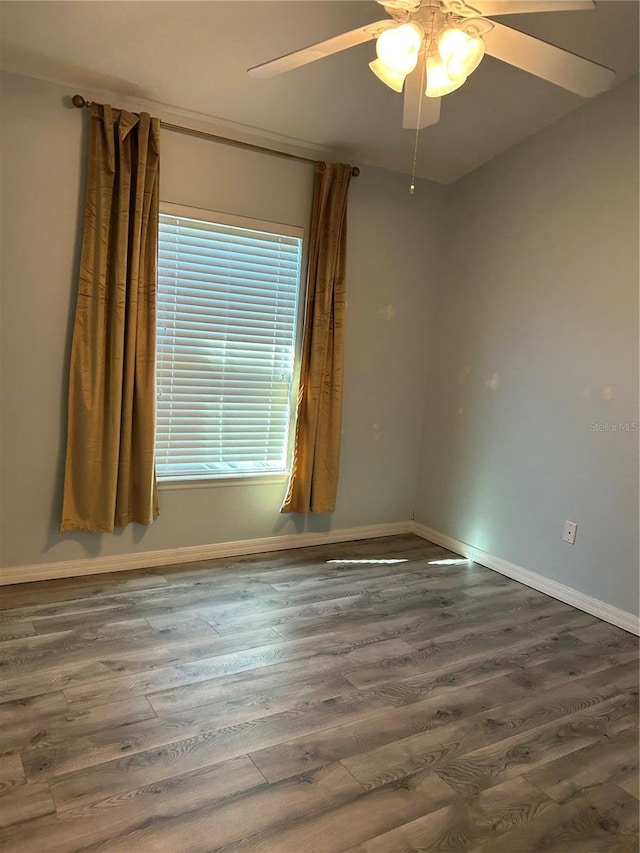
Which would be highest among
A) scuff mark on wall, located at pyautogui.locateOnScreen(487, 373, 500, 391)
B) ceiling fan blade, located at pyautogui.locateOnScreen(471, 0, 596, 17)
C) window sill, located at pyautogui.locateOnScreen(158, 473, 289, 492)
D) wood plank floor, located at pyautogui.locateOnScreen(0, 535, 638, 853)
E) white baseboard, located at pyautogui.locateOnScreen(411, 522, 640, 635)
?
ceiling fan blade, located at pyautogui.locateOnScreen(471, 0, 596, 17)

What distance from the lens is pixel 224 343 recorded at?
3.56 meters

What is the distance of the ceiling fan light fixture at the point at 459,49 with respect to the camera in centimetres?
183

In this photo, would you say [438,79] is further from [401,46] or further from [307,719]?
[307,719]

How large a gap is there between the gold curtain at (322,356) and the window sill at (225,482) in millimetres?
113

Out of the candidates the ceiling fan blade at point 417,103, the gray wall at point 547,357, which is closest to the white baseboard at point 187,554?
the gray wall at point 547,357

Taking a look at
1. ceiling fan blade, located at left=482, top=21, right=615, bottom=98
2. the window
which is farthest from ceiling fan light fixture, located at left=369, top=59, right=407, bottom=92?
the window

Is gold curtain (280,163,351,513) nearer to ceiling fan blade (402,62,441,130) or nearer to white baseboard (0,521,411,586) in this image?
white baseboard (0,521,411,586)

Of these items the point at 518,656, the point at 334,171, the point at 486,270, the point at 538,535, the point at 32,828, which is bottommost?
the point at 32,828

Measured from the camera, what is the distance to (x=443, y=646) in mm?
2740

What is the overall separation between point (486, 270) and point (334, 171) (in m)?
1.13

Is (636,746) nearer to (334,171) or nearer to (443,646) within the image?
(443,646)

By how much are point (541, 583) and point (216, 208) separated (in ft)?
9.14

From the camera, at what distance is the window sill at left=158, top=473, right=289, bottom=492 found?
3.48m

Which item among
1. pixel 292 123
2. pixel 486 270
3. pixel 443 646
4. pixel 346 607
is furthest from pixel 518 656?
pixel 292 123
